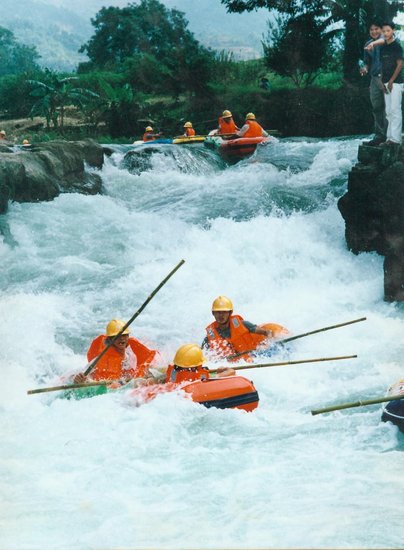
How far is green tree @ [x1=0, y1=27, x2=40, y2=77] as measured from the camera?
14.8 metres

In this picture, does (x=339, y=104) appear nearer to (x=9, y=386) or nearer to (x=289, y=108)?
(x=289, y=108)

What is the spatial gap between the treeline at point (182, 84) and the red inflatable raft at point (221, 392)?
8.89 m

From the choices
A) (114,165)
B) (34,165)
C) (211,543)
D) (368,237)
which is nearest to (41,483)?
(211,543)

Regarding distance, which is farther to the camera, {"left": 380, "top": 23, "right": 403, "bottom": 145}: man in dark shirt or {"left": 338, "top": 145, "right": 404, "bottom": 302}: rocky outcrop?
{"left": 338, "top": 145, "right": 404, "bottom": 302}: rocky outcrop

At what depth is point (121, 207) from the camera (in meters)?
9.63

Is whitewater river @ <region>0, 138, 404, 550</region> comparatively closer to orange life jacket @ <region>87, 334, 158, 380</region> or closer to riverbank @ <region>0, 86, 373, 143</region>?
orange life jacket @ <region>87, 334, 158, 380</region>

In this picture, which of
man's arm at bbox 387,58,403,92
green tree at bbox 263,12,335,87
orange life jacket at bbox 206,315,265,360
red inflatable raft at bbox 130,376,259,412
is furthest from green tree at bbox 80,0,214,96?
red inflatable raft at bbox 130,376,259,412

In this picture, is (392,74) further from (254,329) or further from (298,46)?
(298,46)

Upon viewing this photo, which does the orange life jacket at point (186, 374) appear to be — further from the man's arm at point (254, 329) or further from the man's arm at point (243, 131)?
the man's arm at point (243, 131)

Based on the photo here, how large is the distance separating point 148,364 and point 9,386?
1.02 metres

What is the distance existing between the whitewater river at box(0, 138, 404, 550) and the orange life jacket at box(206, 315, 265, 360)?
27cm

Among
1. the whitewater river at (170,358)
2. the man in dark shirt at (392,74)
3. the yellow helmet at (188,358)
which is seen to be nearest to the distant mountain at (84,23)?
the whitewater river at (170,358)

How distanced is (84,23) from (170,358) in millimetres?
6422

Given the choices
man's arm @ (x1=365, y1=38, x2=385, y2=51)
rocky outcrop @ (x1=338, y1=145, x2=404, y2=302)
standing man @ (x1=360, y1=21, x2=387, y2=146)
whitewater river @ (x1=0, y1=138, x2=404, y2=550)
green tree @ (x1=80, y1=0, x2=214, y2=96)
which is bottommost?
whitewater river @ (x1=0, y1=138, x2=404, y2=550)
